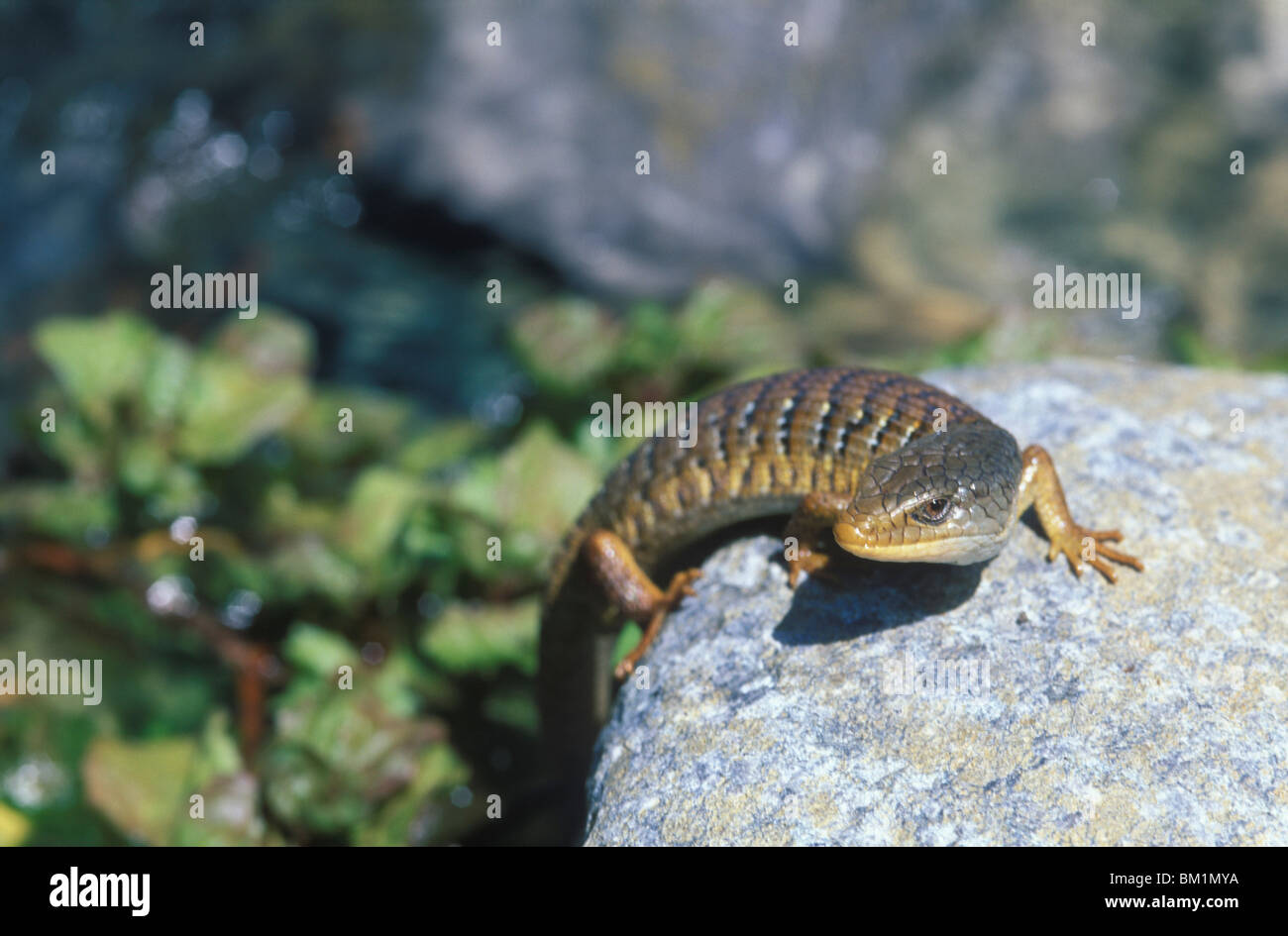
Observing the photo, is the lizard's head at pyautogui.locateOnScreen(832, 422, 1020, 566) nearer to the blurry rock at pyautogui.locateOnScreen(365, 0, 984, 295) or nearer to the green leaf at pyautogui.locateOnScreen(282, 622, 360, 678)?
the green leaf at pyautogui.locateOnScreen(282, 622, 360, 678)

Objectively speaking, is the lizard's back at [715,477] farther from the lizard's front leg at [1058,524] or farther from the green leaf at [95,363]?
the green leaf at [95,363]

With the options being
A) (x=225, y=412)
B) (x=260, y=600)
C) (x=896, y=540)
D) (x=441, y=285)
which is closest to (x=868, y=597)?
(x=896, y=540)

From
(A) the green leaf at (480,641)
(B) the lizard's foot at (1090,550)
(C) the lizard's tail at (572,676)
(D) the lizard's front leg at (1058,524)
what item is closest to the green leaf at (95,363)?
(A) the green leaf at (480,641)

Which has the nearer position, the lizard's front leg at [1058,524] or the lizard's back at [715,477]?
the lizard's front leg at [1058,524]

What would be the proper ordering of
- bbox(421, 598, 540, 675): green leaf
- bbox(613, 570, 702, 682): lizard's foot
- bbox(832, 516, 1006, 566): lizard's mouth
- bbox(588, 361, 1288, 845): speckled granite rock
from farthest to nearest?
1. bbox(421, 598, 540, 675): green leaf
2. bbox(613, 570, 702, 682): lizard's foot
3. bbox(832, 516, 1006, 566): lizard's mouth
4. bbox(588, 361, 1288, 845): speckled granite rock

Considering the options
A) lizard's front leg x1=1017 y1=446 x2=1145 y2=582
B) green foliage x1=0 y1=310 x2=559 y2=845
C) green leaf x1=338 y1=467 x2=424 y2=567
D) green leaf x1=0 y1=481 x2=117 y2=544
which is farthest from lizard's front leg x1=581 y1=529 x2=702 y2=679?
green leaf x1=0 y1=481 x2=117 y2=544
